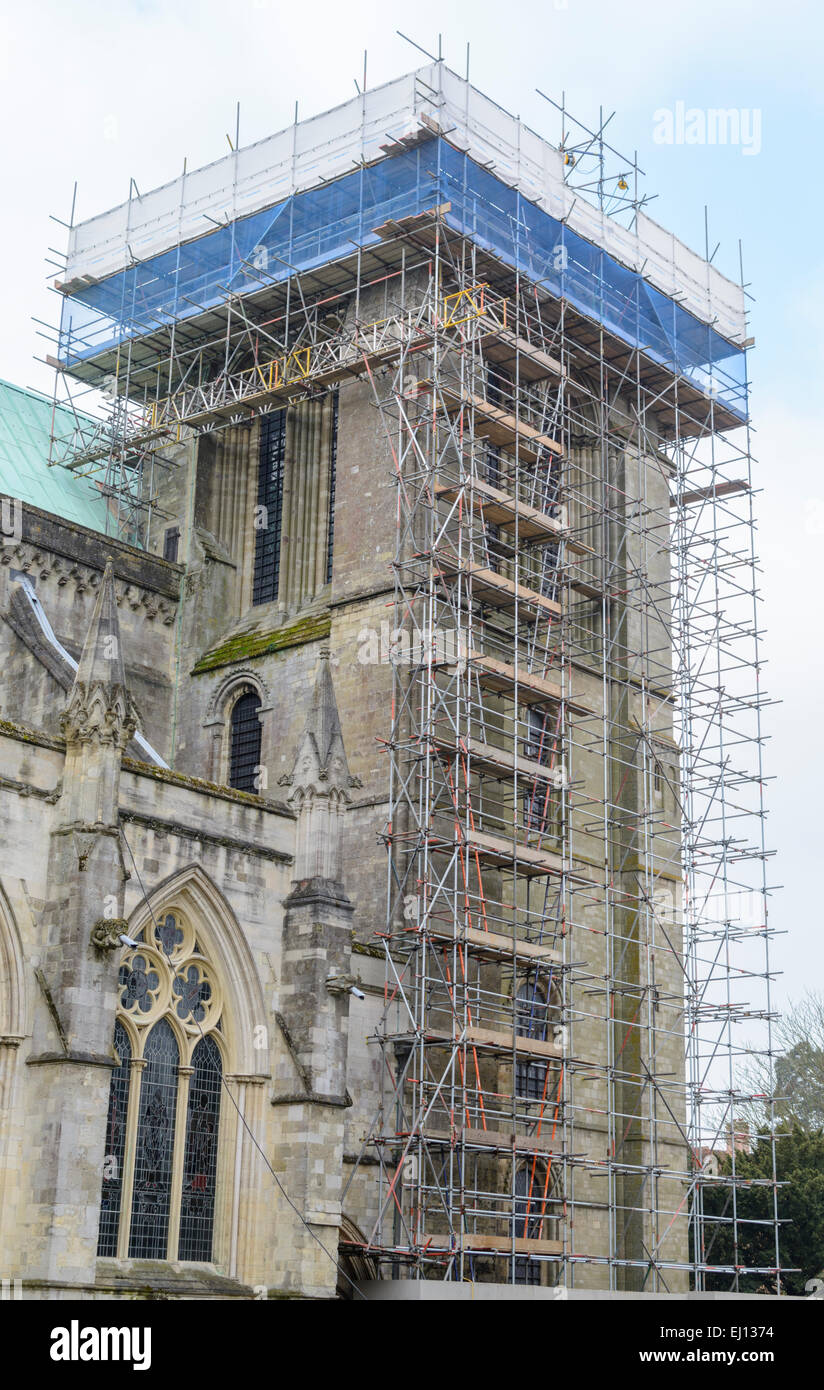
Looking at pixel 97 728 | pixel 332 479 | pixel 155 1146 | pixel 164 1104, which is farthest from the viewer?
pixel 332 479

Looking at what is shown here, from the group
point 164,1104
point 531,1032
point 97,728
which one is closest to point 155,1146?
point 164,1104

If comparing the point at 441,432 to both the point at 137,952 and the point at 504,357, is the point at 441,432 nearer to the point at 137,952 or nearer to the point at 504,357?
the point at 504,357

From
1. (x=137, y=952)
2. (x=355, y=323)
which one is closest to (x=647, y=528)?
(x=355, y=323)

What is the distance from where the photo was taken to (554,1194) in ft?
101

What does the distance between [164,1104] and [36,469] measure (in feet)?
53.9

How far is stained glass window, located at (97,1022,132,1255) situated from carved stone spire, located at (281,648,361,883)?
3799 mm

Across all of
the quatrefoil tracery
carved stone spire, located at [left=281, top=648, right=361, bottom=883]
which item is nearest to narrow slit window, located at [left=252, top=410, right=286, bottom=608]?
carved stone spire, located at [left=281, top=648, right=361, bottom=883]

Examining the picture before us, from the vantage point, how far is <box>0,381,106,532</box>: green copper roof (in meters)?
34.4

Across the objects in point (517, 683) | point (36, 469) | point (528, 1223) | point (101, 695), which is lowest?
point (528, 1223)

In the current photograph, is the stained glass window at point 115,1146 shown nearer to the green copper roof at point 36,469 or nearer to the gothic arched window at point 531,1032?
the gothic arched window at point 531,1032

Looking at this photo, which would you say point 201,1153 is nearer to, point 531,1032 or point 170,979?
point 170,979

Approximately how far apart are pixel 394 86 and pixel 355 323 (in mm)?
4767

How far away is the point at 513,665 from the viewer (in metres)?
31.4

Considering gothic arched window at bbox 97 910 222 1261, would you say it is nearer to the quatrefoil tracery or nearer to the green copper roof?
the quatrefoil tracery
